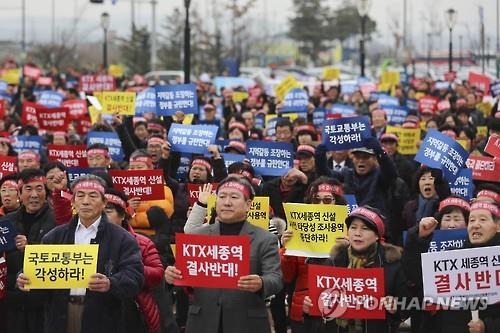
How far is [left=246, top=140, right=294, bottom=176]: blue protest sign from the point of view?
12.4 meters

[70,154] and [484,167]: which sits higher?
[70,154]

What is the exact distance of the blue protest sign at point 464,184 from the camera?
37.4ft

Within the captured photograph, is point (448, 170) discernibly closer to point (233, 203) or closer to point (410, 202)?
point (410, 202)

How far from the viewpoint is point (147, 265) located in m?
7.88

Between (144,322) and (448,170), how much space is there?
4343 millimetres

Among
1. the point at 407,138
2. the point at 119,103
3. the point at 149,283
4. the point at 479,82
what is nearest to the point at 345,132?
the point at 407,138

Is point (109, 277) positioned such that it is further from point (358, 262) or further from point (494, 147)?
point (494, 147)

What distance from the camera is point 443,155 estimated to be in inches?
441

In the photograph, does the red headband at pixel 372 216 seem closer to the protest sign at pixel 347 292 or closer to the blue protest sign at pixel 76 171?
the protest sign at pixel 347 292

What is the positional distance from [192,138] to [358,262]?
6.17 meters

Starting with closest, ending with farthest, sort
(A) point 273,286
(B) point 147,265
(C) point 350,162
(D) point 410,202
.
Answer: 1. (A) point 273,286
2. (B) point 147,265
3. (D) point 410,202
4. (C) point 350,162

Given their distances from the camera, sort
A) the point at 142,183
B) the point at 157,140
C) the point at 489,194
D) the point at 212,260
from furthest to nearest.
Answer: the point at 157,140 < the point at 142,183 < the point at 489,194 < the point at 212,260

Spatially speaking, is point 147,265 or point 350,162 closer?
point 147,265

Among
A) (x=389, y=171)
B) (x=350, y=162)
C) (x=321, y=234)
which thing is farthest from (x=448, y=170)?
(x=321, y=234)
